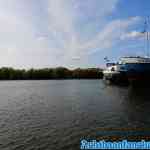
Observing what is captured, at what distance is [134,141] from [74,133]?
463cm

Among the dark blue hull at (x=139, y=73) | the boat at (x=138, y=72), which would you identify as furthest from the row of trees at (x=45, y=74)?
the dark blue hull at (x=139, y=73)

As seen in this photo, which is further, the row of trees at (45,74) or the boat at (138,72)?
the row of trees at (45,74)

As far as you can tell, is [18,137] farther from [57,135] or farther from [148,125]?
[148,125]

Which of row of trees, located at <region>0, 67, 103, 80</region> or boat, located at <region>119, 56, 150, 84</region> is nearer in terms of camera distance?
boat, located at <region>119, 56, 150, 84</region>

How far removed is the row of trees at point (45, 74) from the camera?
522ft

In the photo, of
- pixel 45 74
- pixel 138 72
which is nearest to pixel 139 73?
pixel 138 72

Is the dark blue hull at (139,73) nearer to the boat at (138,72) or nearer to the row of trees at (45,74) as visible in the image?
the boat at (138,72)

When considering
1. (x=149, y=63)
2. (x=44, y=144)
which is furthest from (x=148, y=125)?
(x=149, y=63)

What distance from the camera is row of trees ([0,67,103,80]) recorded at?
15912 cm

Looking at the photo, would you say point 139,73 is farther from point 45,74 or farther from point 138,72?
point 45,74

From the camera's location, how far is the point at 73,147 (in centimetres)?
1207

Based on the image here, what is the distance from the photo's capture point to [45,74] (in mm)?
164875

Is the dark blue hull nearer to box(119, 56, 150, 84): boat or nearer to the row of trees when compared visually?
box(119, 56, 150, 84): boat

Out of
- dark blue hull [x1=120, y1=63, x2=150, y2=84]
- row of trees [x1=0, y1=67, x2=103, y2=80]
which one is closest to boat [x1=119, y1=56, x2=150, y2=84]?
dark blue hull [x1=120, y1=63, x2=150, y2=84]
